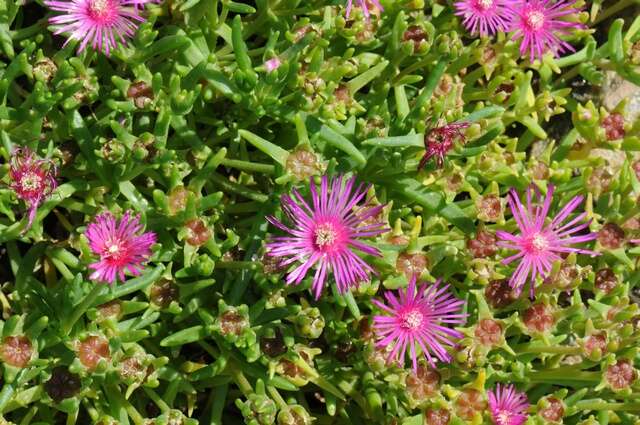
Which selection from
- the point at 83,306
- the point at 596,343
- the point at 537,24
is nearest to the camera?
the point at 83,306

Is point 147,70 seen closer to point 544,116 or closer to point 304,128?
point 304,128

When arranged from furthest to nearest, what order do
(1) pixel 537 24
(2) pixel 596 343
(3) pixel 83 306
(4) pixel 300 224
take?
(1) pixel 537 24 < (2) pixel 596 343 < (4) pixel 300 224 < (3) pixel 83 306

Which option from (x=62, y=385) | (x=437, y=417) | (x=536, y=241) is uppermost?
(x=536, y=241)

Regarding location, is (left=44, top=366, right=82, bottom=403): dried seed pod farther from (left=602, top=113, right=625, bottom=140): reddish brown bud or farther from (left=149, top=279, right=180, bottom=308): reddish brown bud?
(left=602, top=113, right=625, bottom=140): reddish brown bud

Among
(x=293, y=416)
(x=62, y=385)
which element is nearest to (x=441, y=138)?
(x=293, y=416)

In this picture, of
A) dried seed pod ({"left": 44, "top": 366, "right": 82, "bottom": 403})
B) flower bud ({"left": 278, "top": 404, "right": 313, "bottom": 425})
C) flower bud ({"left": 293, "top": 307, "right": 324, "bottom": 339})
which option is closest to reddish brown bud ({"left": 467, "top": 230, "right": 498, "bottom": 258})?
flower bud ({"left": 293, "top": 307, "right": 324, "bottom": 339})

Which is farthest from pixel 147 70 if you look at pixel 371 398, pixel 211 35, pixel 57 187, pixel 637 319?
pixel 637 319

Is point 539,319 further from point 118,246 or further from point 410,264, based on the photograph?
point 118,246

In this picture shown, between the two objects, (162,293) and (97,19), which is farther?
(162,293)
